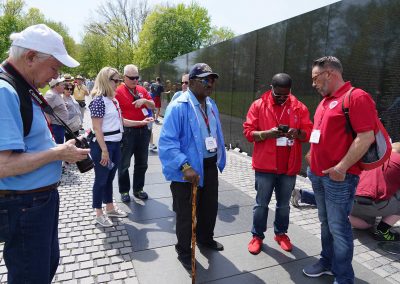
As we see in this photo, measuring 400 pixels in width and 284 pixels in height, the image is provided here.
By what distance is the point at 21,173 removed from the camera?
169 centimetres

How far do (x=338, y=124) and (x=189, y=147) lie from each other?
138cm

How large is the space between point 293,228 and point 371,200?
105 centimetres

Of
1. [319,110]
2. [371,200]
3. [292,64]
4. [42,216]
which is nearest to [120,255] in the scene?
[42,216]

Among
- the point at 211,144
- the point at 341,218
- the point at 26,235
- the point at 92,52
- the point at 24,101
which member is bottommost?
the point at 341,218

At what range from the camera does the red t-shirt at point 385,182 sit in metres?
3.83

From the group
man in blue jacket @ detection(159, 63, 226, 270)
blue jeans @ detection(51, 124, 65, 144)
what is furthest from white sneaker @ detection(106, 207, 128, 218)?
blue jeans @ detection(51, 124, 65, 144)

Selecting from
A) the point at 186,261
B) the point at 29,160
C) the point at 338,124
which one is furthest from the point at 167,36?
the point at 29,160

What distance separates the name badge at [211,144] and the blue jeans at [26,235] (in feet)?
5.40

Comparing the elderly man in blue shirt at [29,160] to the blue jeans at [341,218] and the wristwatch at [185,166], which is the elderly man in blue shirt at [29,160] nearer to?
the wristwatch at [185,166]

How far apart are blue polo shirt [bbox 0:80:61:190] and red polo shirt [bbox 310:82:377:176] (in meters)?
2.15

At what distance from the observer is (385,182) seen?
3861 mm

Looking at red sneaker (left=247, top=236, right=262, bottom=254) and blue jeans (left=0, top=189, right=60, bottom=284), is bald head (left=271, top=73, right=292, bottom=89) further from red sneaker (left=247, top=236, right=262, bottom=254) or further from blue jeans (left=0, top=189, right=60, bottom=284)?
blue jeans (left=0, top=189, right=60, bottom=284)

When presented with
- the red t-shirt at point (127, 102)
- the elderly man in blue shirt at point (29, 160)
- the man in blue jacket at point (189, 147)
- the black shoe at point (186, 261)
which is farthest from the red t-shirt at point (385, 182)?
the elderly man in blue shirt at point (29, 160)

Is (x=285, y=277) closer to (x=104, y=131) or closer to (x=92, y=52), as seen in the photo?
(x=104, y=131)
